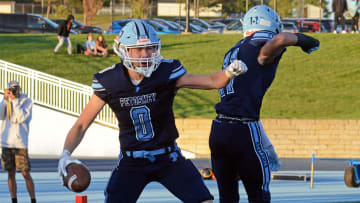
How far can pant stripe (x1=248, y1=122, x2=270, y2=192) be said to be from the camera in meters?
6.31

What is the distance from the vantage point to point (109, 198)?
227 inches

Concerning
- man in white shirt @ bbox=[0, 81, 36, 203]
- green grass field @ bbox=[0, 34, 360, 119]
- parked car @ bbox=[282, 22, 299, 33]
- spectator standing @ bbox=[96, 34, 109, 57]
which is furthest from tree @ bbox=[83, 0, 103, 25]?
man in white shirt @ bbox=[0, 81, 36, 203]

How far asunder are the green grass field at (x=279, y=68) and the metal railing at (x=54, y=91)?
275 cm

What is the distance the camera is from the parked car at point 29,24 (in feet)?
142

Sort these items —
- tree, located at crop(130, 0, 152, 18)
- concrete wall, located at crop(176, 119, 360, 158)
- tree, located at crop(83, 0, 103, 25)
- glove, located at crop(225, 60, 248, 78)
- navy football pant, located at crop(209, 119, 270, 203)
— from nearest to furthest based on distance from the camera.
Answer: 1. glove, located at crop(225, 60, 248, 78)
2. navy football pant, located at crop(209, 119, 270, 203)
3. concrete wall, located at crop(176, 119, 360, 158)
4. tree, located at crop(130, 0, 152, 18)
5. tree, located at crop(83, 0, 103, 25)

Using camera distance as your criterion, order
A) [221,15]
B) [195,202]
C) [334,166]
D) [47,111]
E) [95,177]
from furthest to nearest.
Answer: [221,15], [47,111], [334,166], [95,177], [195,202]

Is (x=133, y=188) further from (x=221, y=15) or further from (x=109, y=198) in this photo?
(x=221, y=15)

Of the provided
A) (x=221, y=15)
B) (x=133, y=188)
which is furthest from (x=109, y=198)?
(x=221, y=15)

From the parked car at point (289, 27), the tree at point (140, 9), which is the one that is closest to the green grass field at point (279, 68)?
the parked car at point (289, 27)

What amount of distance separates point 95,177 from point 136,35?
10.1 meters

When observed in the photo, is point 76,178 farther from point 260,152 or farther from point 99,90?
point 260,152

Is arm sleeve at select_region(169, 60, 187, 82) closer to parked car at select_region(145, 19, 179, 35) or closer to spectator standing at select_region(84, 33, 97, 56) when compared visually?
→ spectator standing at select_region(84, 33, 97, 56)

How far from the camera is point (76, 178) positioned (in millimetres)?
5320

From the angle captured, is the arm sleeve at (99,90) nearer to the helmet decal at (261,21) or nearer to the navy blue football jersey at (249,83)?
the navy blue football jersey at (249,83)
